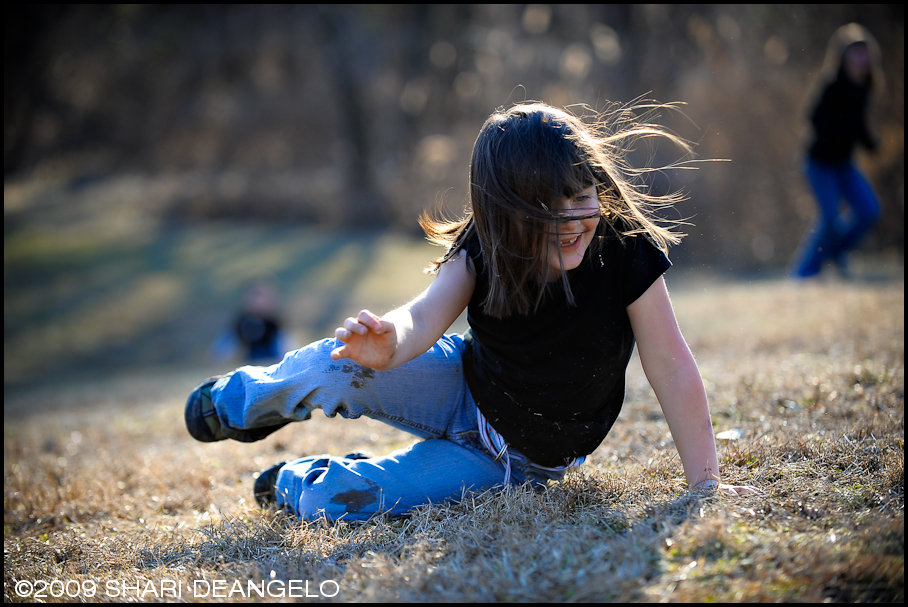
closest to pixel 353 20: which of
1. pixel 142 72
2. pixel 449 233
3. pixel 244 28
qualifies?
pixel 244 28

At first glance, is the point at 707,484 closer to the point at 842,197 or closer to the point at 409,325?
the point at 409,325

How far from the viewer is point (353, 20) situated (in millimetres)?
19062

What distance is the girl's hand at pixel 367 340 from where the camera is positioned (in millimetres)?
1798

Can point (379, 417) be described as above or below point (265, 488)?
above

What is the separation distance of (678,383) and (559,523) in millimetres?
558

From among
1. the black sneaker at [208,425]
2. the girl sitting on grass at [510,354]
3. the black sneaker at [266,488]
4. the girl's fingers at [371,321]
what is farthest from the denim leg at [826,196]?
Result: the girl's fingers at [371,321]

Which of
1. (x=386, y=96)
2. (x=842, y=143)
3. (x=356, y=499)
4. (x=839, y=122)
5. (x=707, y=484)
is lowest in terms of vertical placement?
(x=356, y=499)

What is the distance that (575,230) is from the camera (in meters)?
2.03

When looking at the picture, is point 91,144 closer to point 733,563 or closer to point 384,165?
point 384,165

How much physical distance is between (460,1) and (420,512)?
70.6ft

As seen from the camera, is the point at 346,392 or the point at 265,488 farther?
the point at 265,488

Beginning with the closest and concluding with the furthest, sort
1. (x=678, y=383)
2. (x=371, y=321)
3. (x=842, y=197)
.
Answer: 1. (x=371, y=321)
2. (x=678, y=383)
3. (x=842, y=197)

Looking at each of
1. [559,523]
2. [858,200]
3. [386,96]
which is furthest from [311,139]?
[559,523]

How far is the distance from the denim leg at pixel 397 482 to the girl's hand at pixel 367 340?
60 cm
